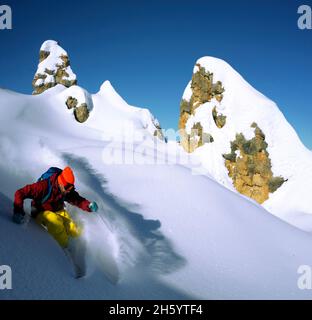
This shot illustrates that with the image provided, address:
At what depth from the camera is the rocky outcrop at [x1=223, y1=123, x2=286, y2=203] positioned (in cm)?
2398

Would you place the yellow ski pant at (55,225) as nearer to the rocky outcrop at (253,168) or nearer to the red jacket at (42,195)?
the red jacket at (42,195)

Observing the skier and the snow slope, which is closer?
the snow slope

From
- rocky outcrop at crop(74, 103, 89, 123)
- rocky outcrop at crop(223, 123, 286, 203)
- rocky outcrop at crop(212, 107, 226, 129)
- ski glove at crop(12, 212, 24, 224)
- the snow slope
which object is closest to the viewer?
the snow slope

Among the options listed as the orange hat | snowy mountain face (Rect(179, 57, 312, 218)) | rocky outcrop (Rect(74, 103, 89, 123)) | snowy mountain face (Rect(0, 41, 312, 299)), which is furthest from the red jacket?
rocky outcrop (Rect(74, 103, 89, 123))

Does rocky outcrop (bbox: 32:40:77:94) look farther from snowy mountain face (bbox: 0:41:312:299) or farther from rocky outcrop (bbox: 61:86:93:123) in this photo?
snowy mountain face (bbox: 0:41:312:299)

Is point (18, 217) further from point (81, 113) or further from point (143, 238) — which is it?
point (81, 113)

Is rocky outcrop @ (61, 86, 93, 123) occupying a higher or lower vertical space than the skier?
higher

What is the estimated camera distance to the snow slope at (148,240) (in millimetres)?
3072

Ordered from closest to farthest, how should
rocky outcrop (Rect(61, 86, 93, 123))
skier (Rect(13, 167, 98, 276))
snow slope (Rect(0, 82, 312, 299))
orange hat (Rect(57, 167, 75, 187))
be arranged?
1. snow slope (Rect(0, 82, 312, 299))
2. skier (Rect(13, 167, 98, 276))
3. orange hat (Rect(57, 167, 75, 187))
4. rocky outcrop (Rect(61, 86, 93, 123))

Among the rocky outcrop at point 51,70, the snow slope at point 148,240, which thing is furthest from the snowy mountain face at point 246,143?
the rocky outcrop at point 51,70

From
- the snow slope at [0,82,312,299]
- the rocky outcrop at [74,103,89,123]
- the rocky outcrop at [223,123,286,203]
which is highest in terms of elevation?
the rocky outcrop at [74,103,89,123]

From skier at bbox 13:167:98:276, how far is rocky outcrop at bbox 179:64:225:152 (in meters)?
25.9

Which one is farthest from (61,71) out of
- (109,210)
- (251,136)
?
(109,210)

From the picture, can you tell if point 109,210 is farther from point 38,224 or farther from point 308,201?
point 308,201
